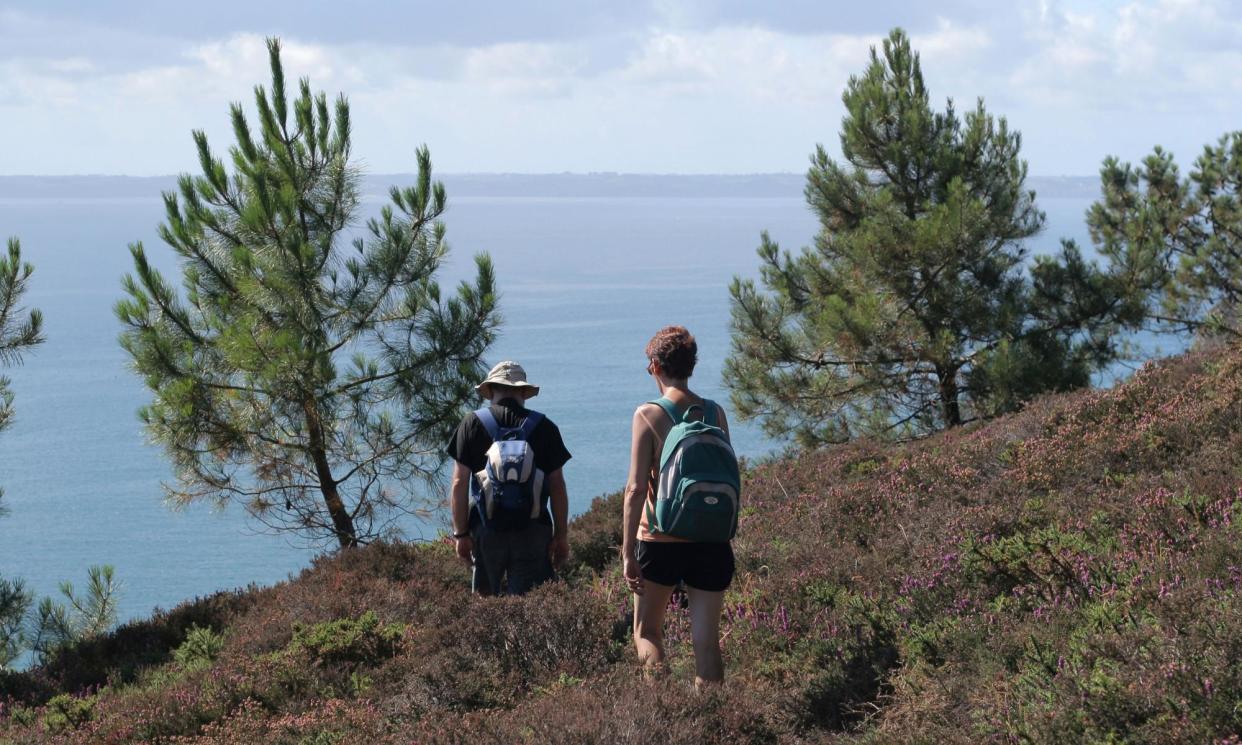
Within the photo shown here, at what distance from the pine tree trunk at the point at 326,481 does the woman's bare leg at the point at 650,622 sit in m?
8.95

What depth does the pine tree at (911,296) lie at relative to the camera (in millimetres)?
17891

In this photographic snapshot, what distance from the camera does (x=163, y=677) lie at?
748 cm

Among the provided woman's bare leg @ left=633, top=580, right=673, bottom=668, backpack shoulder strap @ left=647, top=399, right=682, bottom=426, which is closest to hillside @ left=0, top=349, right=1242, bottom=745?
woman's bare leg @ left=633, top=580, right=673, bottom=668

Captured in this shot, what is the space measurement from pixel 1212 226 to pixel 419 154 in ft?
58.4

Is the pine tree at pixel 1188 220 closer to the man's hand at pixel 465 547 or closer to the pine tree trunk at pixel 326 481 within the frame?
the pine tree trunk at pixel 326 481

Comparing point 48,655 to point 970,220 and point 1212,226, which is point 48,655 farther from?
point 1212,226

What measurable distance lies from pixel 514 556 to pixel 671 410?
1.81m

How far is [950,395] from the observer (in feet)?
60.4

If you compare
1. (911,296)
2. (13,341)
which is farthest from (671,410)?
(911,296)

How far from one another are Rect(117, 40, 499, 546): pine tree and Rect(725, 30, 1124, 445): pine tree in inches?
263

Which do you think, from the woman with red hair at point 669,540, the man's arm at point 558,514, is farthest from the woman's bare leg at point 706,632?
the man's arm at point 558,514

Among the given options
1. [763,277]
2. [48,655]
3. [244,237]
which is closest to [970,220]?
[763,277]

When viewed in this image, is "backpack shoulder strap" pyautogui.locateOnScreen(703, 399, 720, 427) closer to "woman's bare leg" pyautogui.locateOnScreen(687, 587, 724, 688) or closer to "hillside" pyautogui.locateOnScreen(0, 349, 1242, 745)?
"woman's bare leg" pyautogui.locateOnScreen(687, 587, 724, 688)

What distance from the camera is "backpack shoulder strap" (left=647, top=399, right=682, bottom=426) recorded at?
4855mm
